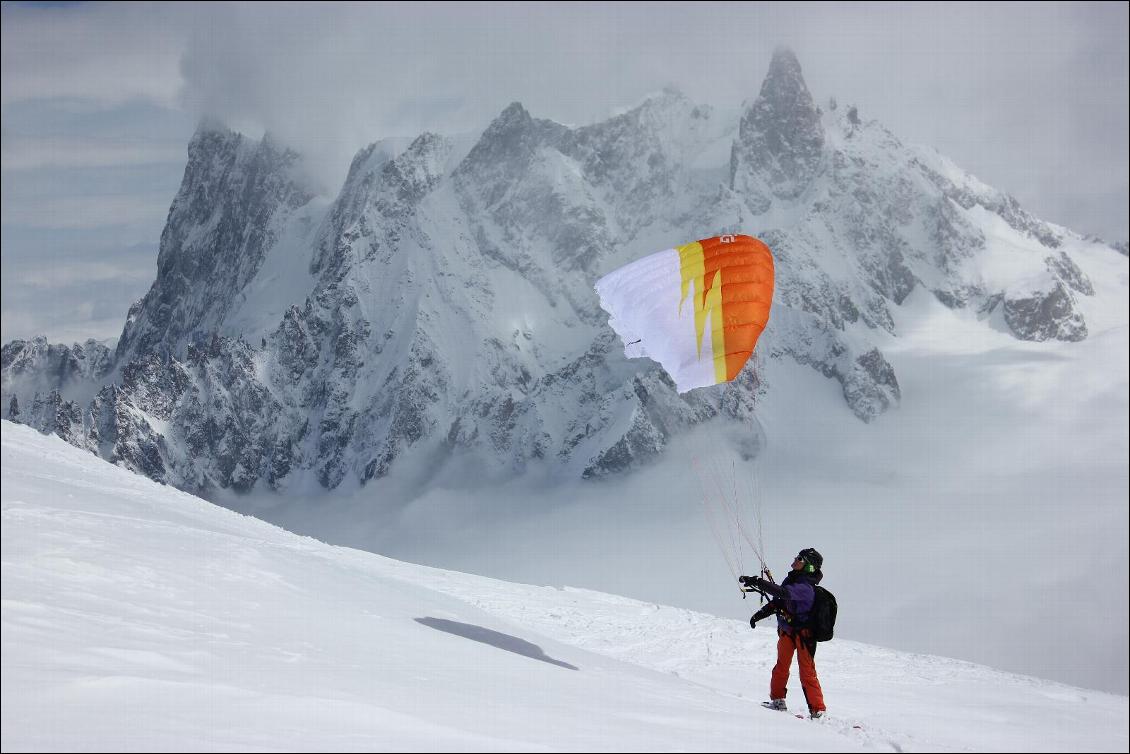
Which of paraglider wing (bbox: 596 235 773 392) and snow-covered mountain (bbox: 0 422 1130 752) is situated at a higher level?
paraglider wing (bbox: 596 235 773 392)

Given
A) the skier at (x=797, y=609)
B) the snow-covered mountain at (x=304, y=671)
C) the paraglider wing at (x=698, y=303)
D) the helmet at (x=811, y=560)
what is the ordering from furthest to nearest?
the paraglider wing at (x=698, y=303), the helmet at (x=811, y=560), the skier at (x=797, y=609), the snow-covered mountain at (x=304, y=671)

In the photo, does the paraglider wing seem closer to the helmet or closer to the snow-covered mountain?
the snow-covered mountain

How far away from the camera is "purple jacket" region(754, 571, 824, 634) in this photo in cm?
1688

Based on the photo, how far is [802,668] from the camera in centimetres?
1670

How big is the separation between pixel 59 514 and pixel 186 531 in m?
2.54

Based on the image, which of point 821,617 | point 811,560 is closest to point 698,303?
point 811,560

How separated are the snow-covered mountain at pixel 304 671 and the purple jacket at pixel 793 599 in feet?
5.17

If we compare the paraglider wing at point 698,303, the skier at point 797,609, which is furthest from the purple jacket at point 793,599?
the paraglider wing at point 698,303

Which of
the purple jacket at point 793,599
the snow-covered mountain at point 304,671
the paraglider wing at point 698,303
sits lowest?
the snow-covered mountain at point 304,671

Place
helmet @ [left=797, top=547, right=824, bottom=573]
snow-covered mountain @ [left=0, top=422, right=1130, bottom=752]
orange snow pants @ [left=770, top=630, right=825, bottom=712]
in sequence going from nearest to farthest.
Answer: snow-covered mountain @ [left=0, top=422, right=1130, bottom=752] < orange snow pants @ [left=770, top=630, right=825, bottom=712] < helmet @ [left=797, top=547, right=824, bottom=573]

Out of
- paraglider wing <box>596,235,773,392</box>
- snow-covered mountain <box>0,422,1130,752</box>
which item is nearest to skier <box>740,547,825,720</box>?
snow-covered mountain <box>0,422,1130,752</box>

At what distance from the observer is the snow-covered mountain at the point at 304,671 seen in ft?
35.1

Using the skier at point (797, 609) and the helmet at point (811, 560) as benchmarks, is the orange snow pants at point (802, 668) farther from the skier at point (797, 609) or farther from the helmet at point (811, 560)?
the helmet at point (811, 560)

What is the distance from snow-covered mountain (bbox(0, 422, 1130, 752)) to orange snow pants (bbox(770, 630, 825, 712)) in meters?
0.70
